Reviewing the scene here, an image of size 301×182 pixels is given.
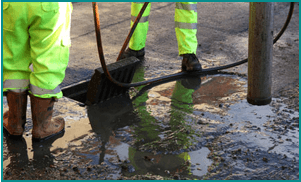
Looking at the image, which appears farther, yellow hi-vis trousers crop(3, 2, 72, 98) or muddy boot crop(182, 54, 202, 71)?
muddy boot crop(182, 54, 202, 71)

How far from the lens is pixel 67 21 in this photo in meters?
2.72

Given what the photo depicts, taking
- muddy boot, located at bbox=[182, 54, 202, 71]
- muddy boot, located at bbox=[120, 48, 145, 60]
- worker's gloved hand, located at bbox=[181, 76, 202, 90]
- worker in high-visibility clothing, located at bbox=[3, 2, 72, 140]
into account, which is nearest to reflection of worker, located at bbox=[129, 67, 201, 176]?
worker's gloved hand, located at bbox=[181, 76, 202, 90]

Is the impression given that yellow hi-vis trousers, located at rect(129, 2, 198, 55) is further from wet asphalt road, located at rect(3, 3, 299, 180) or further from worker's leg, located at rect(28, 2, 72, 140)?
worker's leg, located at rect(28, 2, 72, 140)

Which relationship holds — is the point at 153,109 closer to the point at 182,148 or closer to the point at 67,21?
the point at 182,148

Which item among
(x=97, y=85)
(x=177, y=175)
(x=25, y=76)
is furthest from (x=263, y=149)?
(x=25, y=76)

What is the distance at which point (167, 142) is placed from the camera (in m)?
2.82

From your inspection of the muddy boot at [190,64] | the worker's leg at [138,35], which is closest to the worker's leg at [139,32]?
the worker's leg at [138,35]

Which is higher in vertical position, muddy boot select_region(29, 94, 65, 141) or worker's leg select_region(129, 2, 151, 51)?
worker's leg select_region(129, 2, 151, 51)

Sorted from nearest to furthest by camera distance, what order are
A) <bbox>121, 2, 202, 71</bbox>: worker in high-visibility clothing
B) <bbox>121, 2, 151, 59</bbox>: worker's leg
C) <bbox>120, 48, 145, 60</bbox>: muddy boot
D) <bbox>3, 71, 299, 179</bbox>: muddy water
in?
<bbox>3, 71, 299, 179</bbox>: muddy water → <bbox>121, 2, 202, 71</bbox>: worker in high-visibility clothing → <bbox>121, 2, 151, 59</bbox>: worker's leg → <bbox>120, 48, 145, 60</bbox>: muddy boot

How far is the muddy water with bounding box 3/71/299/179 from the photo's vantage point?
251 centimetres

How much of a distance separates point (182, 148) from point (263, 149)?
54 cm

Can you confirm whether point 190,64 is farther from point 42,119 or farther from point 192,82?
point 42,119

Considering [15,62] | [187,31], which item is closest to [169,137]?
[15,62]

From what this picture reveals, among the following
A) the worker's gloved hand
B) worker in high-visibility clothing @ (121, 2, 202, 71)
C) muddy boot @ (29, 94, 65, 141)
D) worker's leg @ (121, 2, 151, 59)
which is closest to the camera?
muddy boot @ (29, 94, 65, 141)
